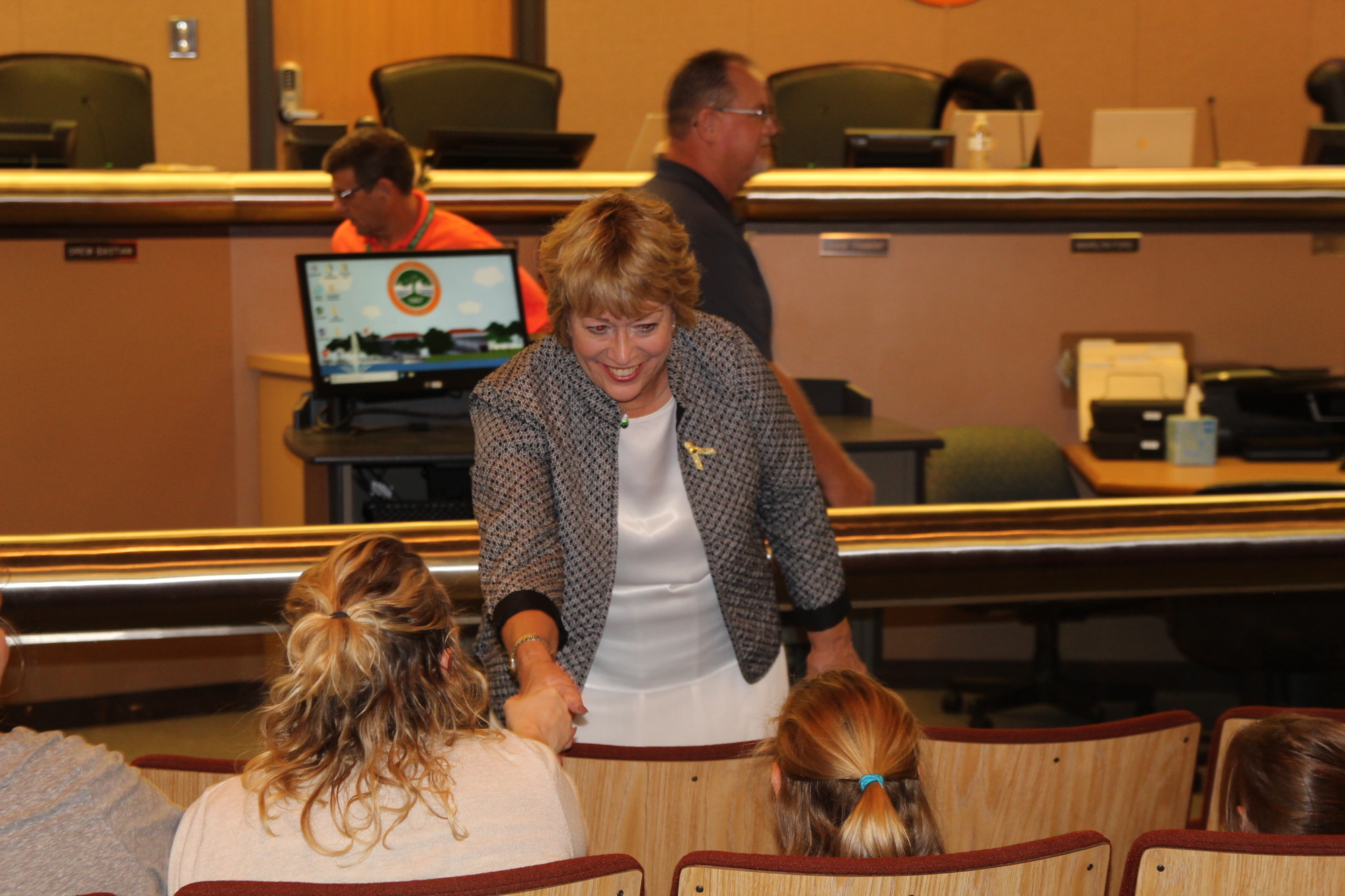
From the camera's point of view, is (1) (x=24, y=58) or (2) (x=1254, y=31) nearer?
(1) (x=24, y=58)

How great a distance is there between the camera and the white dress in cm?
162

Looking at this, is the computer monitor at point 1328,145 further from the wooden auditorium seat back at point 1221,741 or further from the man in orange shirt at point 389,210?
the wooden auditorium seat back at point 1221,741

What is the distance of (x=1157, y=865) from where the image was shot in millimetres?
1065

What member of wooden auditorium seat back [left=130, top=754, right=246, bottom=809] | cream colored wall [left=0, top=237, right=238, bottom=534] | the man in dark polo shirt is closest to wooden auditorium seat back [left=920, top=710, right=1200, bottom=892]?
wooden auditorium seat back [left=130, top=754, right=246, bottom=809]

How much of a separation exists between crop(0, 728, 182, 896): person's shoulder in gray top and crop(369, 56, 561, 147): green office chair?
3.64 meters

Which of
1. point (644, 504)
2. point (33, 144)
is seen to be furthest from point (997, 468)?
point (33, 144)

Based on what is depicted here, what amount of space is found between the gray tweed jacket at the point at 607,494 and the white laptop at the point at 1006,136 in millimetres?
2634

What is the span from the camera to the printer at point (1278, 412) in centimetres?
339

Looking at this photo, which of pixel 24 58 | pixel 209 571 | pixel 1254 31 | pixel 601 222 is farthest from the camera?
pixel 1254 31

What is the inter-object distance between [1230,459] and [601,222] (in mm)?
2545

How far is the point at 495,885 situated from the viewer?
3.09 feet

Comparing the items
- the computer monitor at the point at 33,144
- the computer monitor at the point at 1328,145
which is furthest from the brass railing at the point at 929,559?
the computer monitor at the point at 1328,145

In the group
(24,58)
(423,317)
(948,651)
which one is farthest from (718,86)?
(24,58)

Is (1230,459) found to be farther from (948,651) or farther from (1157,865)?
(1157,865)
